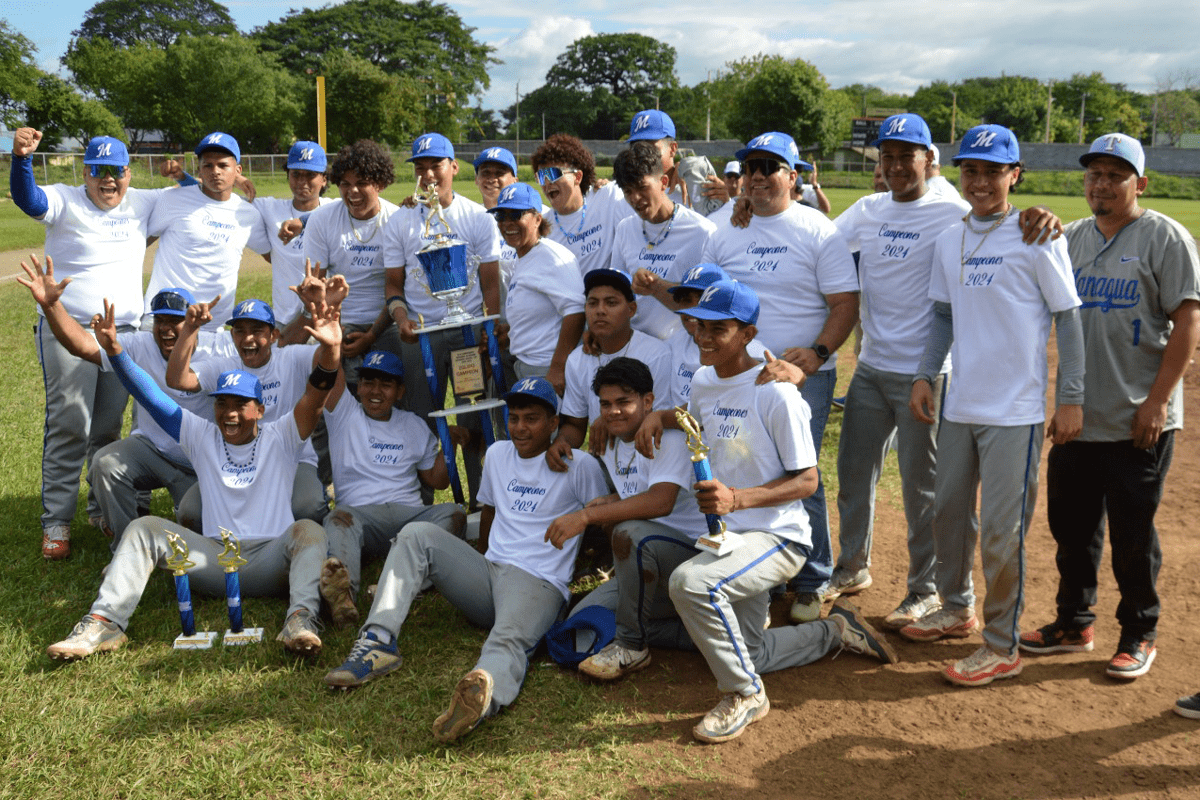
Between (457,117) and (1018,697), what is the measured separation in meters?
73.2

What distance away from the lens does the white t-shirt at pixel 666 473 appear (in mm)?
4922

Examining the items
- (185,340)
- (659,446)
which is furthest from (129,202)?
(659,446)

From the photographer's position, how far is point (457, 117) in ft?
240

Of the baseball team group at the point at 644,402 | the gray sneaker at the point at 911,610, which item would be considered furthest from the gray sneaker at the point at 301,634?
the gray sneaker at the point at 911,610

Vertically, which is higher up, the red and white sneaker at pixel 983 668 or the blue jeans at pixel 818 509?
the blue jeans at pixel 818 509

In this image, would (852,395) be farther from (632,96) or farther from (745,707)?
(632,96)


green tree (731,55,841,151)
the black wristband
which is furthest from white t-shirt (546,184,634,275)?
green tree (731,55,841,151)

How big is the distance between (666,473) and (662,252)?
5.14ft

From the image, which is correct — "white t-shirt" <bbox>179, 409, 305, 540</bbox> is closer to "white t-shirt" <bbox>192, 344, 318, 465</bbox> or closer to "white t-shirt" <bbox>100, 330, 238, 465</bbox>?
"white t-shirt" <bbox>192, 344, 318, 465</bbox>

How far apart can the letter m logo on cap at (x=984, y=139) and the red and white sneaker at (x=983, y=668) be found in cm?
245

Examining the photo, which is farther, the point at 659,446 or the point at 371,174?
the point at 371,174

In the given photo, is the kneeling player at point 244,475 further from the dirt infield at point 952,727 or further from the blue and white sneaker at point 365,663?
the dirt infield at point 952,727

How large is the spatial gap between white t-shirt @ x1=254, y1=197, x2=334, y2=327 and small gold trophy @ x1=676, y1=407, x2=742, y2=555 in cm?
390

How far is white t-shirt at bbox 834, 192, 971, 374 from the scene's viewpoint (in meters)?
5.26
